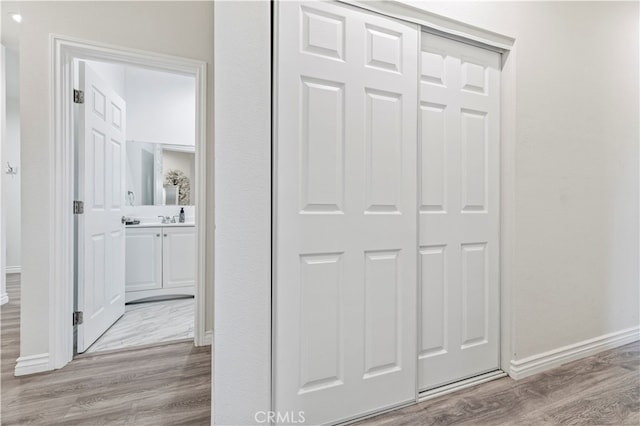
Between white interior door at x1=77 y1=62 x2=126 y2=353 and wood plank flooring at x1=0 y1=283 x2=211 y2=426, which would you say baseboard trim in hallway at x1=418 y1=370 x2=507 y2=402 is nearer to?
wood plank flooring at x1=0 y1=283 x2=211 y2=426

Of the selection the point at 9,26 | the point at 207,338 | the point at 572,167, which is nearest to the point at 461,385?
the point at 572,167

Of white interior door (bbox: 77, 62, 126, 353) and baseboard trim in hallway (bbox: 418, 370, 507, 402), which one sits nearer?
baseboard trim in hallway (bbox: 418, 370, 507, 402)

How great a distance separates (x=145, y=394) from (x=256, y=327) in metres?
1.04

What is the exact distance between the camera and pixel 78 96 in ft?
6.95

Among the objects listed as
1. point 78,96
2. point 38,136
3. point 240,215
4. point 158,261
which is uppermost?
point 78,96

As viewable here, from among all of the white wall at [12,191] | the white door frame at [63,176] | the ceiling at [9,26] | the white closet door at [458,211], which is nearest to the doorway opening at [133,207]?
the white door frame at [63,176]

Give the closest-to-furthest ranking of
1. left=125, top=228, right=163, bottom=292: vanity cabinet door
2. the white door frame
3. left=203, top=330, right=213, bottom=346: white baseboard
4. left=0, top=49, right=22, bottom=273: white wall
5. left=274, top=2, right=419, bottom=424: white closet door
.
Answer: left=274, top=2, right=419, bottom=424: white closet door → the white door frame → left=203, top=330, right=213, bottom=346: white baseboard → left=125, top=228, right=163, bottom=292: vanity cabinet door → left=0, top=49, right=22, bottom=273: white wall

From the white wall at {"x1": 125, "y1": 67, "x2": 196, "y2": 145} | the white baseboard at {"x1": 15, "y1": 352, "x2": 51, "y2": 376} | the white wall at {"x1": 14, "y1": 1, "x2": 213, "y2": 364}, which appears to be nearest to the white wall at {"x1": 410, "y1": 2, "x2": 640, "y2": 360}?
the white wall at {"x1": 14, "y1": 1, "x2": 213, "y2": 364}

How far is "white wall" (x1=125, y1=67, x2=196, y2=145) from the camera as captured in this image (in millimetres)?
3930

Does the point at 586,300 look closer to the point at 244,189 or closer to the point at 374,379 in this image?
the point at 374,379

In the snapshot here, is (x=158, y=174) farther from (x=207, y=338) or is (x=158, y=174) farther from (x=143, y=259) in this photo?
(x=207, y=338)

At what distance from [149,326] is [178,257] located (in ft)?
3.31

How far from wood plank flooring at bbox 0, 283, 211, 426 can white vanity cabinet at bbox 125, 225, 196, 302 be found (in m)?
1.19

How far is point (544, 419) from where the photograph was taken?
148 centimetres
